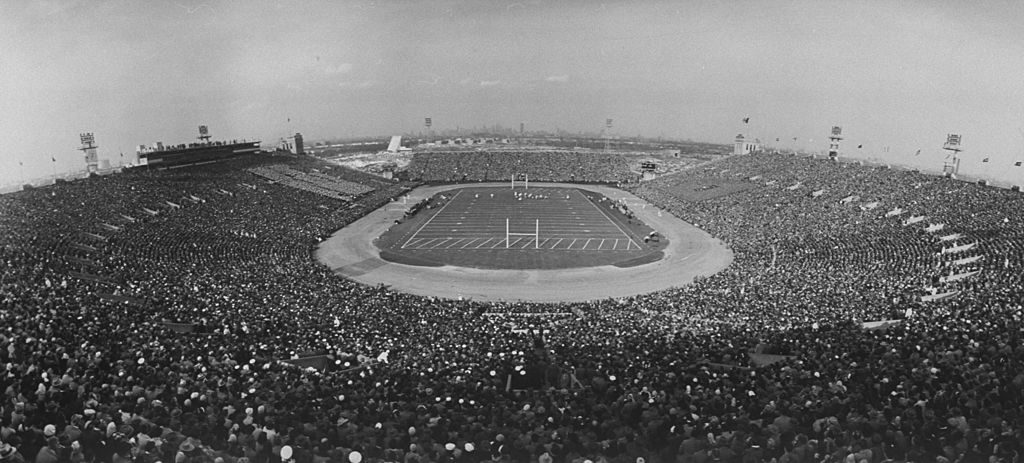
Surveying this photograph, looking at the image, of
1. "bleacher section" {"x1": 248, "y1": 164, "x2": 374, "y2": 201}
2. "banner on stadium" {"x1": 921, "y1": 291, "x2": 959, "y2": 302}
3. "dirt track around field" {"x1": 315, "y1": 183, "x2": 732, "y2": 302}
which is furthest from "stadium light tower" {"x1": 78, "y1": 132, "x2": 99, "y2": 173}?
"banner on stadium" {"x1": 921, "y1": 291, "x2": 959, "y2": 302}

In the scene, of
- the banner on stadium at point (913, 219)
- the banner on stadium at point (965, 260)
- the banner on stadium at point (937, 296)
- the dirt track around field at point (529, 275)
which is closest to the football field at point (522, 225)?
the dirt track around field at point (529, 275)

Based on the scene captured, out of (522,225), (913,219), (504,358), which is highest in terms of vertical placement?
(913,219)

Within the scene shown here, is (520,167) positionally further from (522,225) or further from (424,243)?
(424,243)

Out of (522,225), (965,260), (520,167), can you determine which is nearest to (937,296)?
(965,260)

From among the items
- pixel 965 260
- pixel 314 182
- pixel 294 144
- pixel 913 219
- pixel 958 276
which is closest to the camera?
pixel 958 276

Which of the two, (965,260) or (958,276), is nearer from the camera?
(958,276)

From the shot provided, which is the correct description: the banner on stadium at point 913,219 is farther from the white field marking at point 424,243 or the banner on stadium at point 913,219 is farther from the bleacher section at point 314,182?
the bleacher section at point 314,182

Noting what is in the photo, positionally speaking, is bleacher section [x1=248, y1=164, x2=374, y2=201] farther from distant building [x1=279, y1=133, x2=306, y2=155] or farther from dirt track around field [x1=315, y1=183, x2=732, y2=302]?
distant building [x1=279, y1=133, x2=306, y2=155]
